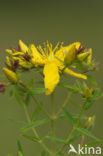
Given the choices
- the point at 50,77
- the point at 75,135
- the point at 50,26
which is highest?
the point at 50,77

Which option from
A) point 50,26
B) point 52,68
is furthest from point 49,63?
point 50,26

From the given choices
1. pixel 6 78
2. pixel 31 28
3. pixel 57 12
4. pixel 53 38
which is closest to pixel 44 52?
pixel 6 78

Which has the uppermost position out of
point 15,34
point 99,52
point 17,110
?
point 15,34

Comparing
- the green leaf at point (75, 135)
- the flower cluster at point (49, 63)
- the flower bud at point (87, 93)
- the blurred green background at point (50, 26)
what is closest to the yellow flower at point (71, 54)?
the flower cluster at point (49, 63)

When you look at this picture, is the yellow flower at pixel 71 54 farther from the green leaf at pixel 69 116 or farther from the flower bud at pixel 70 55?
the green leaf at pixel 69 116

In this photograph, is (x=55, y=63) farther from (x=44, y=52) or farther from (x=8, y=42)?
(x=8, y=42)

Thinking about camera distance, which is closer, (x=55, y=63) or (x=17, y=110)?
(x=55, y=63)

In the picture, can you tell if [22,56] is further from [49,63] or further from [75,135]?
[75,135]

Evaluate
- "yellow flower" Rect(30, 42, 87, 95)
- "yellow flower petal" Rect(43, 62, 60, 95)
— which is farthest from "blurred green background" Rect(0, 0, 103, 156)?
"yellow flower petal" Rect(43, 62, 60, 95)
